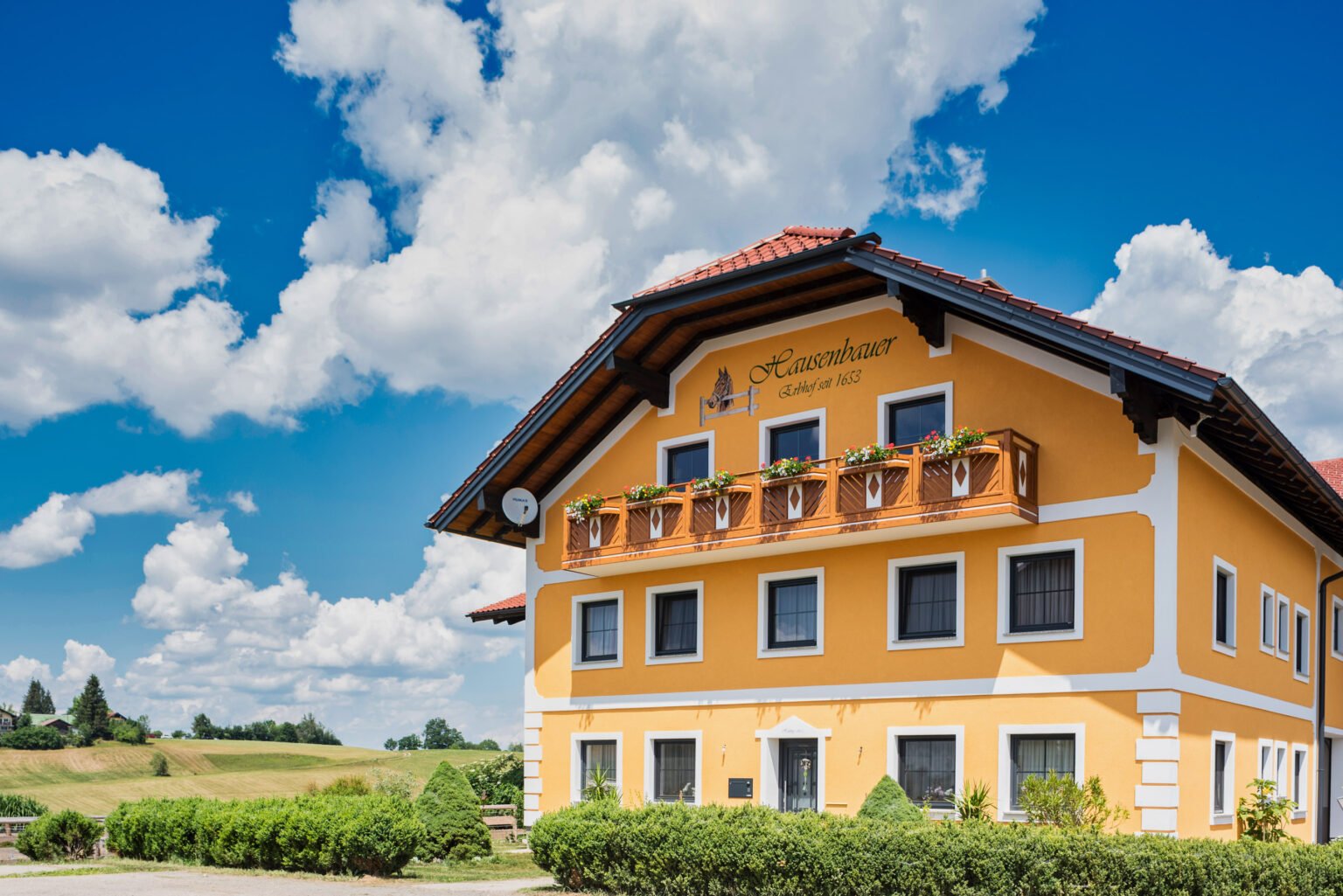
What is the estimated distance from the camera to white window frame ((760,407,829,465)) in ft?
77.0

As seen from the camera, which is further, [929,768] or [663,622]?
[663,622]

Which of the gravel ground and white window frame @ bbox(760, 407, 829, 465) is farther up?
white window frame @ bbox(760, 407, 829, 465)

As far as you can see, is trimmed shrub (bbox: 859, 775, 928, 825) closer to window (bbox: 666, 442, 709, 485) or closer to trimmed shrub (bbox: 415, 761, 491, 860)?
window (bbox: 666, 442, 709, 485)

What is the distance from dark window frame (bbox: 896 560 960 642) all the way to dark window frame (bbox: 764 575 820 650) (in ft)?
4.94

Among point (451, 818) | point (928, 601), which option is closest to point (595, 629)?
point (451, 818)

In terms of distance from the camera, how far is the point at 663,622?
Answer: 25.6 metres

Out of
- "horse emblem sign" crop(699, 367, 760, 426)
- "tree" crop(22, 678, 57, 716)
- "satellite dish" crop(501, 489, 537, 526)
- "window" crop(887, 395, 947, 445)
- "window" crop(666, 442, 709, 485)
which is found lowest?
"tree" crop(22, 678, 57, 716)

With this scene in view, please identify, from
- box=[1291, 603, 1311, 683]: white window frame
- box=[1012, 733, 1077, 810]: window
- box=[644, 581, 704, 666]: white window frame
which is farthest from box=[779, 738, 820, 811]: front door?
box=[1291, 603, 1311, 683]: white window frame

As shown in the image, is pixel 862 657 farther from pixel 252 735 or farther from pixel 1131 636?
pixel 252 735

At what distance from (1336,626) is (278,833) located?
71.1ft

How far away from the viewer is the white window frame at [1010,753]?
19.7m

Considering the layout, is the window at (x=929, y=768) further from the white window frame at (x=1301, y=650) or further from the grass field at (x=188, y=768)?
the grass field at (x=188, y=768)

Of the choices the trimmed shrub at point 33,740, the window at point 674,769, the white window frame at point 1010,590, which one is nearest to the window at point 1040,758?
the white window frame at point 1010,590

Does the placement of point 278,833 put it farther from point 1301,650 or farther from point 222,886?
point 1301,650
